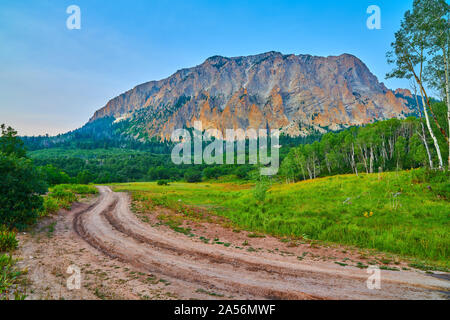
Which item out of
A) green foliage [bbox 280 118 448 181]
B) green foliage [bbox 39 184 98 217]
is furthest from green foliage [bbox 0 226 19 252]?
green foliage [bbox 280 118 448 181]

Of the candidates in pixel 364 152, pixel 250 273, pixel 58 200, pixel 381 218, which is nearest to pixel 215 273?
pixel 250 273

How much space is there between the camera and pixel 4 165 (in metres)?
12.7

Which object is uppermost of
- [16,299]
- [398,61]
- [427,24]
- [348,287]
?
[427,24]

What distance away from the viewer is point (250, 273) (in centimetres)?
774

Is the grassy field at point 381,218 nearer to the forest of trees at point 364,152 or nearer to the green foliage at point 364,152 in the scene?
the forest of trees at point 364,152

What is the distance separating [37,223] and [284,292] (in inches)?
679

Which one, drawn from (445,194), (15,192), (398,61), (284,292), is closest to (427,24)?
(398,61)

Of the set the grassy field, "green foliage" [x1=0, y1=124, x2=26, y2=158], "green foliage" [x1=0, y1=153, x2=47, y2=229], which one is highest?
"green foliage" [x1=0, y1=124, x2=26, y2=158]

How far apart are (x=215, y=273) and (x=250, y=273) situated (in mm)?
1387

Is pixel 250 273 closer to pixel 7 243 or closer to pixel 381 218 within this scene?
pixel 7 243

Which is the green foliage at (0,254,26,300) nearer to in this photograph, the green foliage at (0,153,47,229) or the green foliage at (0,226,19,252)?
the green foliage at (0,226,19,252)

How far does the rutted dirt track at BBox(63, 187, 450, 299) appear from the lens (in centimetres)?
630

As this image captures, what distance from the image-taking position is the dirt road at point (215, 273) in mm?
6219

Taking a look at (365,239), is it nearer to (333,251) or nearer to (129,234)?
(333,251)
